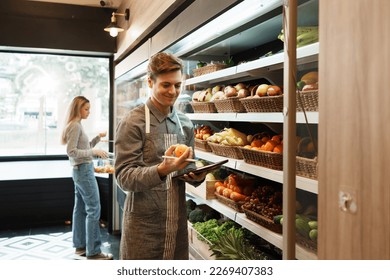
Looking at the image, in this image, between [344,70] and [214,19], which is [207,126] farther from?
[344,70]

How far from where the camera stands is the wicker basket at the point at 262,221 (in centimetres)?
170

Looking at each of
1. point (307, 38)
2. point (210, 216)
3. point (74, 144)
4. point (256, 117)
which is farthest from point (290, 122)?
point (74, 144)

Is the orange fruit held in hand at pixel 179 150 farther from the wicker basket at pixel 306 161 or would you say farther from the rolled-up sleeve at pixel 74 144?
the rolled-up sleeve at pixel 74 144

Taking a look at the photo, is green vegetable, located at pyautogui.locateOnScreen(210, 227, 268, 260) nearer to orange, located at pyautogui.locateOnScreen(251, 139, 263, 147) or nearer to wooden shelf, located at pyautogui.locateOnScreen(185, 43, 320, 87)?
orange, located at pyautogui.locateOnScreen(251, 139, 263, 147)

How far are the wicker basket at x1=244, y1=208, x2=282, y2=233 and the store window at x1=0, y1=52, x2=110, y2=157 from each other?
4013 millimetres

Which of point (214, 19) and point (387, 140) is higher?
point (214, 19)

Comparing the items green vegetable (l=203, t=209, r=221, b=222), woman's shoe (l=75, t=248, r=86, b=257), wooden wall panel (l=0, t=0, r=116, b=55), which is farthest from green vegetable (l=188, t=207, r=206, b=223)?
wooden wall panel (l=0, t=0, r=116, b=55)

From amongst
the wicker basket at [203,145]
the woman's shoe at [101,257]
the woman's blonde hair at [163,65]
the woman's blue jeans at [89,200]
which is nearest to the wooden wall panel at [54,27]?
the woman's blue jeans at [89,200]

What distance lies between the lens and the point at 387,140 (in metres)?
0.85

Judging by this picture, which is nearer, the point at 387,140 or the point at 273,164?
the point at 387,140

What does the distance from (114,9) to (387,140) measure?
463 cm

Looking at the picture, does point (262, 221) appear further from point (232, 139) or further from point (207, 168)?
point (232, 139)

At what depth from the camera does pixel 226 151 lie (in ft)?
7.27
